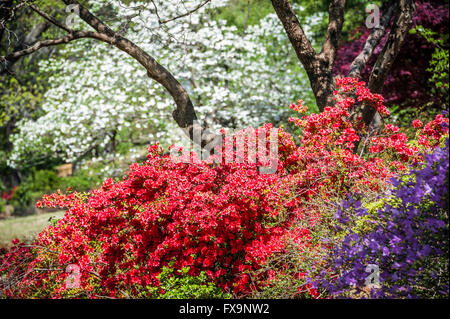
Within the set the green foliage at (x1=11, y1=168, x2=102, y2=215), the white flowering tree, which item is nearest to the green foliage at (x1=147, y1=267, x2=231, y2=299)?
the white flowering tree

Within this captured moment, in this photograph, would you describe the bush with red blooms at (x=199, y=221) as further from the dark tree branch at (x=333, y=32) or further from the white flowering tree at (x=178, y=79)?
the white flowering tree at (x=178, y=79)

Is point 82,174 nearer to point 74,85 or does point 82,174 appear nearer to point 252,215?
point 74,85

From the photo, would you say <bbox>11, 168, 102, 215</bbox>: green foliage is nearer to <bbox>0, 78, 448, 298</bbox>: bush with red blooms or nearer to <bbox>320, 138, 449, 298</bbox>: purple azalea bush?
<bbox>0, 78, 448, 298</bbox>: bush with red blooms

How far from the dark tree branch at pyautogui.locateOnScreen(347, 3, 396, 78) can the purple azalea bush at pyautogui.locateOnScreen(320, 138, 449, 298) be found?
136 inches

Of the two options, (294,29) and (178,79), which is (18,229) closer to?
(178,79)

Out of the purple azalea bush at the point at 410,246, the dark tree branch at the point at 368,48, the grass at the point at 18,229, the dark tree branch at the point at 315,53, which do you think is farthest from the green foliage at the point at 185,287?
the grass at the point at 18,229

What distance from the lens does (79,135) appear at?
911cm

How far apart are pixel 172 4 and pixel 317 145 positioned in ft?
18.7

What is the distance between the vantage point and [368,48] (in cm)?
630

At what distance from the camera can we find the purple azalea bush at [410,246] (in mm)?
2521

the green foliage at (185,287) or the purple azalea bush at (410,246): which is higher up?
the purple azalea bush at (410,246)

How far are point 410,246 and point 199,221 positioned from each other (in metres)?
1.78

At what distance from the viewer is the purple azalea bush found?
2.52 metres

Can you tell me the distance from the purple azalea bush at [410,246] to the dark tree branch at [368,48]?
3454mm
